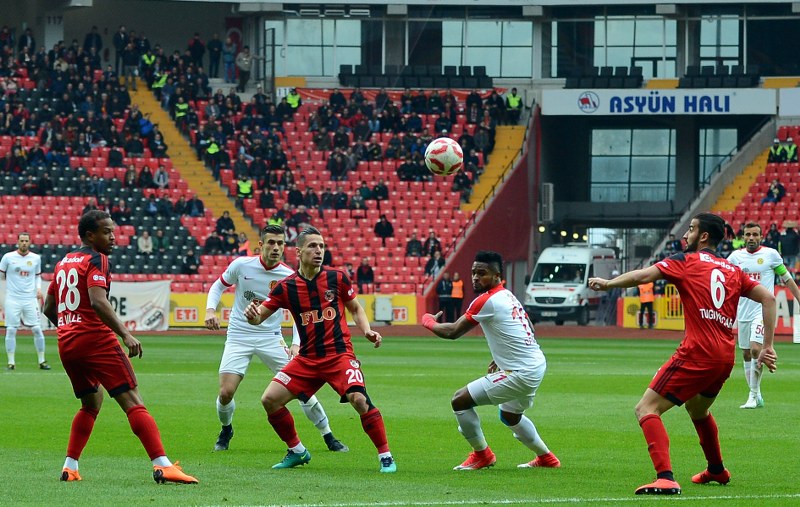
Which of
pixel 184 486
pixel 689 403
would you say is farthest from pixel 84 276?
pixel 689 403

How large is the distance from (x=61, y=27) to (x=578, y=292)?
22141 millimetres

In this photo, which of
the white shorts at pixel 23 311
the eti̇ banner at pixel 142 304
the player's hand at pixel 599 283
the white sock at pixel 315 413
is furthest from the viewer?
the eti̇ banner at pixel 142 304

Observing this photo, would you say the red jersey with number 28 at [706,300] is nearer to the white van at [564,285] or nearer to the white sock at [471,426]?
the white sock at [471,426]

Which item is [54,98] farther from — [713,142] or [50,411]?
[50,411]

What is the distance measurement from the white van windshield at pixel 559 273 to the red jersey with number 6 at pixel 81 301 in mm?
35465

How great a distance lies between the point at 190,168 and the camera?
4681cm

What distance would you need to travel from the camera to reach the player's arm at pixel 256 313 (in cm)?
1067

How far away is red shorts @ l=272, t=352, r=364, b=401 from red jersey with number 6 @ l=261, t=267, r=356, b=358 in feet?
0.20

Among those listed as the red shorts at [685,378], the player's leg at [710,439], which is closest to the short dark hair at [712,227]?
the red shorts at [685,378]

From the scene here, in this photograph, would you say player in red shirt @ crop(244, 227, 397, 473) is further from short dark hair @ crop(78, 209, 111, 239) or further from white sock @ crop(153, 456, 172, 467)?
short dark hair @ crop(78, 209, 111, 239)

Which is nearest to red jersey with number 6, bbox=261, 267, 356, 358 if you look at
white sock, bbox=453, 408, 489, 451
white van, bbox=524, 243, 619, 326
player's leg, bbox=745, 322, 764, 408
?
white sock, bbox=453, 408, 489, 451

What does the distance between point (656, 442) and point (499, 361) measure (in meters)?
1.81

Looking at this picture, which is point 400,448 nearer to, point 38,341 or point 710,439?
point 710,439

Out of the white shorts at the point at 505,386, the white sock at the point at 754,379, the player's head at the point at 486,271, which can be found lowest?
the white sock at the point at 754,379
